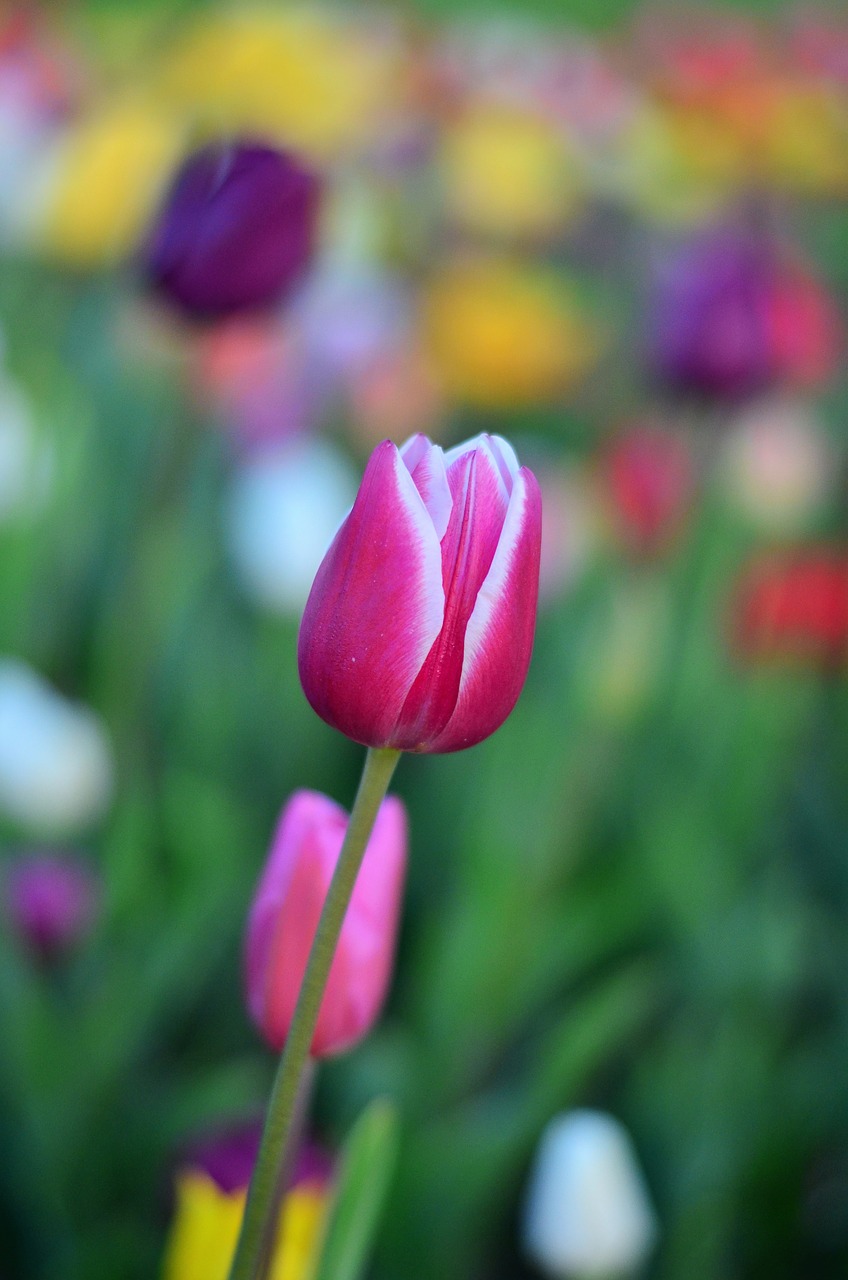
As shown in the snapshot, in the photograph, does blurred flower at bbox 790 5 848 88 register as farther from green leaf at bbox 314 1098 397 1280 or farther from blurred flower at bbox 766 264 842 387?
green leaf at bbox 314 1098 397 1280

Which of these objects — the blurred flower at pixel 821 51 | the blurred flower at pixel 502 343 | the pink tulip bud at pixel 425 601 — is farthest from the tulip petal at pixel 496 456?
the blurred flower at pixel 821 51

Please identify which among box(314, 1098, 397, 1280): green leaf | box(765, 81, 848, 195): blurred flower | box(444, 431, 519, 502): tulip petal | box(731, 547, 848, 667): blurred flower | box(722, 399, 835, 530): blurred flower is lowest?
box(314, 1098, 397, 1280): green leaf

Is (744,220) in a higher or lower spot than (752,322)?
higher

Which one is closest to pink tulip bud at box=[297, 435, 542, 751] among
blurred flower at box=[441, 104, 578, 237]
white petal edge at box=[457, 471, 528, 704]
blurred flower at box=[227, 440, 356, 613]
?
white petal edge at box=[457, 471, 528, 704]

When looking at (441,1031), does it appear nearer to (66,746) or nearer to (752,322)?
(66,746)

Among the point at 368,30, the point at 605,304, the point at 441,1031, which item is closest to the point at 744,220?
the point at 605,304

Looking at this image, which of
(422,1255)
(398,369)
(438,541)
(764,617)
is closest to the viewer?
(438,541)
